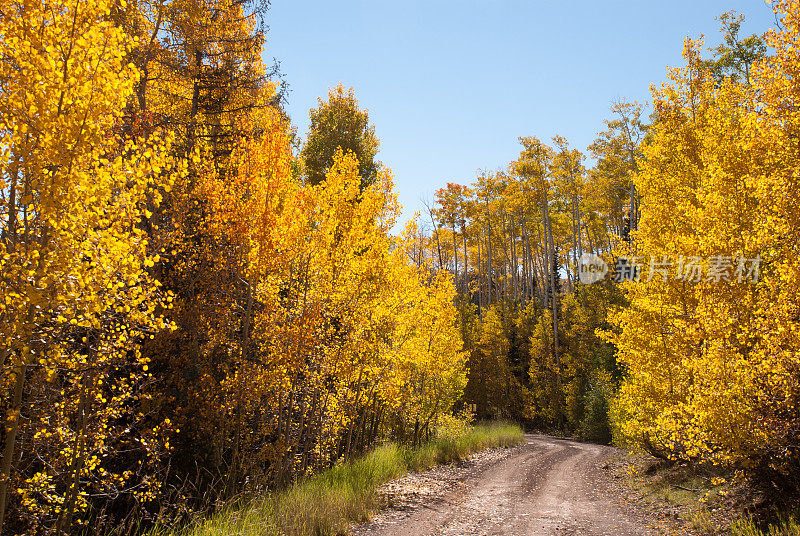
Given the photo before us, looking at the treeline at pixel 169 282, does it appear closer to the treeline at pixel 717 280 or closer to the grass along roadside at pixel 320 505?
the grass along roadside at pixel 320 505

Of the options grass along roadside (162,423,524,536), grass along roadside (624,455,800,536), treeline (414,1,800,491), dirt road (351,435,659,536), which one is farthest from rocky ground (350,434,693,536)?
treeline (414,1,800,491)

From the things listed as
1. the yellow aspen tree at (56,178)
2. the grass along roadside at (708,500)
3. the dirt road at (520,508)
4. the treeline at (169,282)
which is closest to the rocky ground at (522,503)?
the dirt road at (520,508)

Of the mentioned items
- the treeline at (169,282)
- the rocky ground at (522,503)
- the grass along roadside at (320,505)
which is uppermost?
the treeline at (169,282)

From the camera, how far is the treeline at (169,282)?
3930mm

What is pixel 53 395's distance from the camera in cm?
525

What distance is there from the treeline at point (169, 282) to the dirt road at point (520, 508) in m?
2.58

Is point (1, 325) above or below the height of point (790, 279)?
below

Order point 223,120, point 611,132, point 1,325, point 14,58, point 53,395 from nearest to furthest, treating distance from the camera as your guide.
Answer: point 1,325
point 14,58
point 53,395
point 223,120
point 611,132

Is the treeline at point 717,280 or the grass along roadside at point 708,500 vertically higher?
the treeline at point 717,280

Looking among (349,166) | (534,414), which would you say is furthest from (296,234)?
(534,414)

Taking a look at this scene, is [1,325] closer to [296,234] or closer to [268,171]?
[296,234]

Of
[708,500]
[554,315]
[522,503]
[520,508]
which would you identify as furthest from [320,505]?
[554,315]

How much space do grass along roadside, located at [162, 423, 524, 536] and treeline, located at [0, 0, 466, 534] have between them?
588 millimetres

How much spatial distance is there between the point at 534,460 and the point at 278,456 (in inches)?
383
